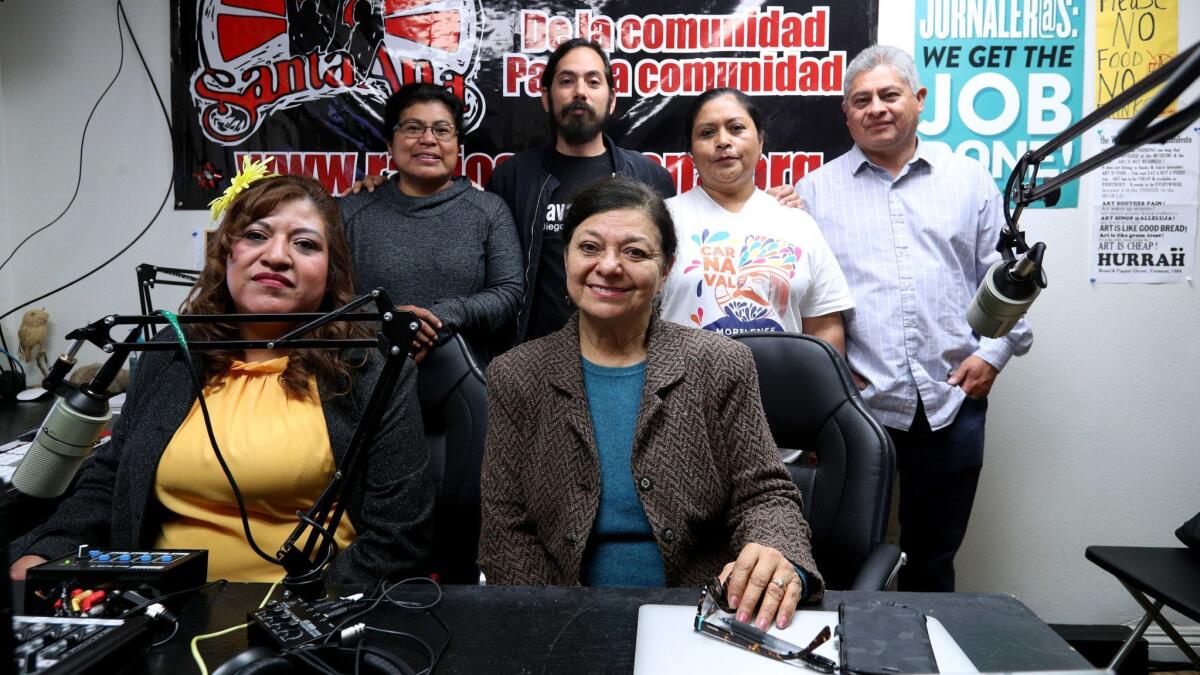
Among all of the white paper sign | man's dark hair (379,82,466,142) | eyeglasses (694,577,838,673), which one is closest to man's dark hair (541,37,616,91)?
man's dark hair (379,82,466,142)

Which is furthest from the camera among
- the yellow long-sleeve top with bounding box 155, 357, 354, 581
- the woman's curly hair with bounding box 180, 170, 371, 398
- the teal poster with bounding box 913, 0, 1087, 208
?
the teal poster with bounding box 913, 0, 1087, 208

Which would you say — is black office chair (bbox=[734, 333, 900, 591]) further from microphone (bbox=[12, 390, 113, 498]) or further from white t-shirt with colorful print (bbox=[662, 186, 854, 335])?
microphone (bbox=[12, 390, 113, 498])

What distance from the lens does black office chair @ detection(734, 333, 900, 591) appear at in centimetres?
165

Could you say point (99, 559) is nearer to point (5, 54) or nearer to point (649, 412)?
point (649, 412)

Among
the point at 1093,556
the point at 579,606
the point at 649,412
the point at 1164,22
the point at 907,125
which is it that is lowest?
the point at 1093,556

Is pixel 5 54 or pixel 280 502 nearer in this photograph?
pixel 280 502

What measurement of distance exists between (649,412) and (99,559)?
889 millimetres

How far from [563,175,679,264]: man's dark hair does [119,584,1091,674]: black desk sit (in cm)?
77

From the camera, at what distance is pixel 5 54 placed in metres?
2.97

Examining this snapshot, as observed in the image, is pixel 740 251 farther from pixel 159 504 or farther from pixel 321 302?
pixel 159 504

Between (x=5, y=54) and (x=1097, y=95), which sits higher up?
(x=5, y=54)

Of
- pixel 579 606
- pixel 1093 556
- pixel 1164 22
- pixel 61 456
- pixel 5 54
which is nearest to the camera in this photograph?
pixel 61 456

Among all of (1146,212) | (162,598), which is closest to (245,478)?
(162,598)

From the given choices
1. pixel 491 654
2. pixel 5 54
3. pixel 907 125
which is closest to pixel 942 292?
pixel 907 125
